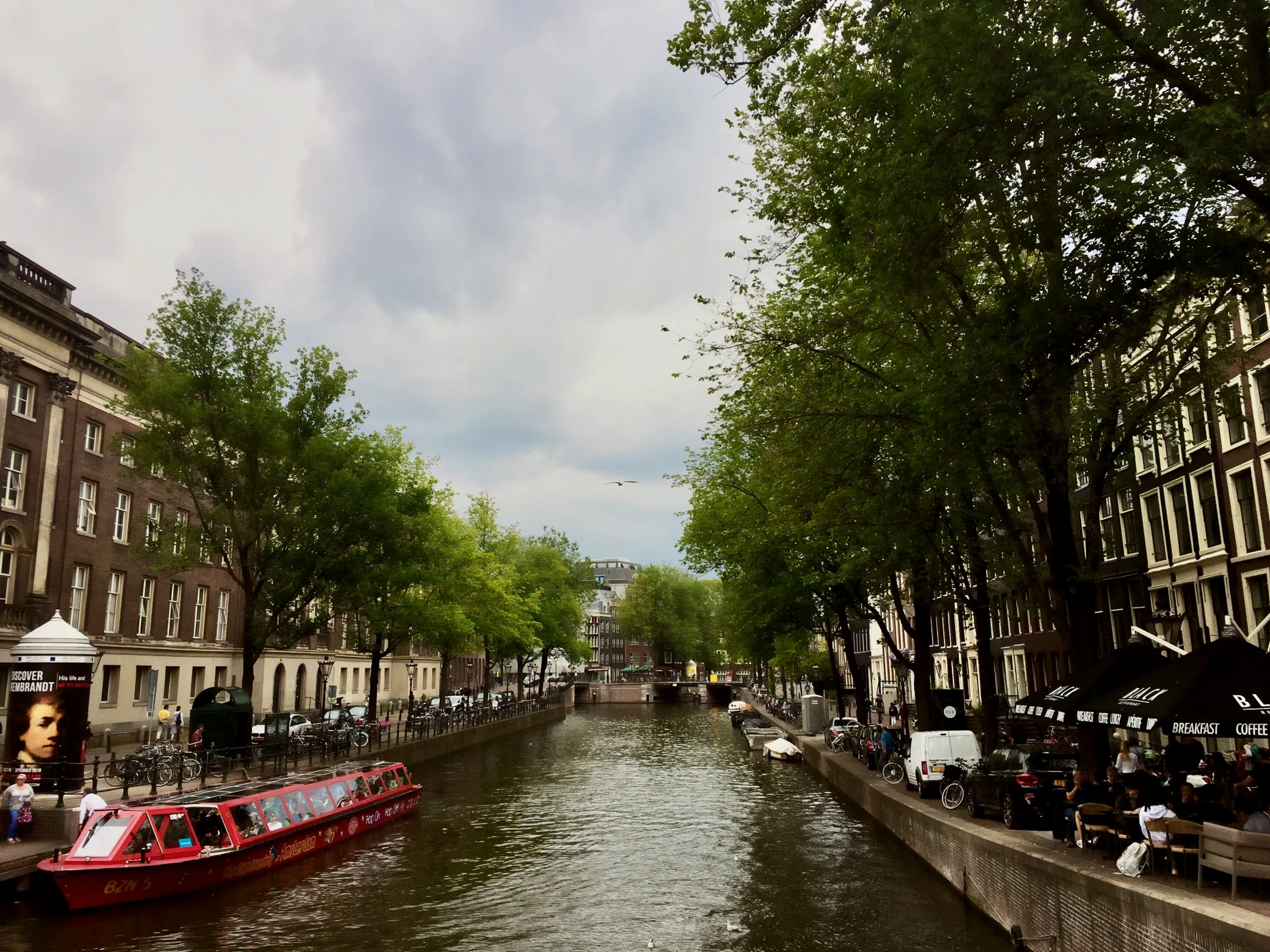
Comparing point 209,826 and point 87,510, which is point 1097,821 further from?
point 87,510

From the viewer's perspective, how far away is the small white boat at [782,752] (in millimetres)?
44625

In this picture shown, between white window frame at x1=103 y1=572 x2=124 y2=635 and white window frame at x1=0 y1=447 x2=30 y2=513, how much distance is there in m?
7.13

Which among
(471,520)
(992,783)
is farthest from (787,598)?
(471,520)

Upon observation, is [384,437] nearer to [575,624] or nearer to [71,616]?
[71,616]

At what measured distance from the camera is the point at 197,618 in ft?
168

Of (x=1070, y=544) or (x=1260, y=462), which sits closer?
(x=1070, y=544)

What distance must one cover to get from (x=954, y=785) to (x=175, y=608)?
41300 millimetres

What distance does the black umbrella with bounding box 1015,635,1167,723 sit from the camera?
1434 centimetres

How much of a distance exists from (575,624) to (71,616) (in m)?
63.1

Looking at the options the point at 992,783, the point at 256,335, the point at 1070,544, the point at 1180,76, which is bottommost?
the point at 992,783

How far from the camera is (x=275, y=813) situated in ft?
69.3

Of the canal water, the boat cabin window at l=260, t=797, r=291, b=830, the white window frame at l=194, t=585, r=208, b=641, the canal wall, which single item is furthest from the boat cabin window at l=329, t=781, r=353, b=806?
the white window frame at l=194, t=585, r=208, b=641

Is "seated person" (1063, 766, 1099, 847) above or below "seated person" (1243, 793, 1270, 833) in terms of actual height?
below

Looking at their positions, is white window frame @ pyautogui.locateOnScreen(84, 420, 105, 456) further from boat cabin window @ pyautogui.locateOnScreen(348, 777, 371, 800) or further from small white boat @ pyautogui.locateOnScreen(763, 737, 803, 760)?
small white boat @ pyautogui.locateOnScreen(763, 737, 803, 760)
